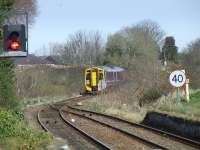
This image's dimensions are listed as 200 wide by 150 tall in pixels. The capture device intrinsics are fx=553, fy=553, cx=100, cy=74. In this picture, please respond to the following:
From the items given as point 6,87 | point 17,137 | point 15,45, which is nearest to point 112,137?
point 17,137

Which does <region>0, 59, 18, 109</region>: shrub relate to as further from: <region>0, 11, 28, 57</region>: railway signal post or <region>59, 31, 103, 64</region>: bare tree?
<region>59, 31, 103, 64</region>: bare tree

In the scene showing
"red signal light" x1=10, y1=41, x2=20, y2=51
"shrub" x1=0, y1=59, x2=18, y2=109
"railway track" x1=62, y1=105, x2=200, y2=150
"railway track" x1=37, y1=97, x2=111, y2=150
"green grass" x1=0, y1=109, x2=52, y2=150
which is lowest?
"railway track" x1=37, y1=97, x2=111, y2=150

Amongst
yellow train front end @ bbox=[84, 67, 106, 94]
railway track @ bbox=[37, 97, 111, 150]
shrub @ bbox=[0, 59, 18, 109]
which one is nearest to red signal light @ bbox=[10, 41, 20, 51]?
railway track @ bbox=[37, 97, 111, 150]

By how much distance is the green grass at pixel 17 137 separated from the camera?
14.1 meters

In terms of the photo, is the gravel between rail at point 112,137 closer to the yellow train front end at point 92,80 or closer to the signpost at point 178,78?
the signpost at point 178,78

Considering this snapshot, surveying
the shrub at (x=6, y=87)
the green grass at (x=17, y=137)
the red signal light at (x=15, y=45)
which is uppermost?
the red signal light at (x=15, y=45)

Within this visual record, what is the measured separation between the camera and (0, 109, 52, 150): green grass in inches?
555

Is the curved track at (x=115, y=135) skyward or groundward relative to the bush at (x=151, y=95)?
groundward

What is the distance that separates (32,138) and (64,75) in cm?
5939

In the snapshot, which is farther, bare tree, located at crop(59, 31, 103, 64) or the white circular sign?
bare tree, located at crop(59, 31, 103, 64)

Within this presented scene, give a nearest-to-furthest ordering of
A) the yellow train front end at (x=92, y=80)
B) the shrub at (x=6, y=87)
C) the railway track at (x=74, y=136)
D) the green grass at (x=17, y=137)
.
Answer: the green grass at (x=17, y=137) → the railway track at (x=74, y=136) → the shrub at (x=6, y=87) → the yellow train front end at (x=92, y=80)

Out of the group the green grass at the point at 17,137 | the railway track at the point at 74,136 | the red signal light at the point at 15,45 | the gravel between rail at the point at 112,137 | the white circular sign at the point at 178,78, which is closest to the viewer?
the red signal light at the point at 15,45

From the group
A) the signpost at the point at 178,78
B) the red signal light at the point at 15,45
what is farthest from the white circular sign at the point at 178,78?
the red signal light at the point at 15,45

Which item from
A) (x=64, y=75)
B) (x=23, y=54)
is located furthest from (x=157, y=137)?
(x=64, y=75)
